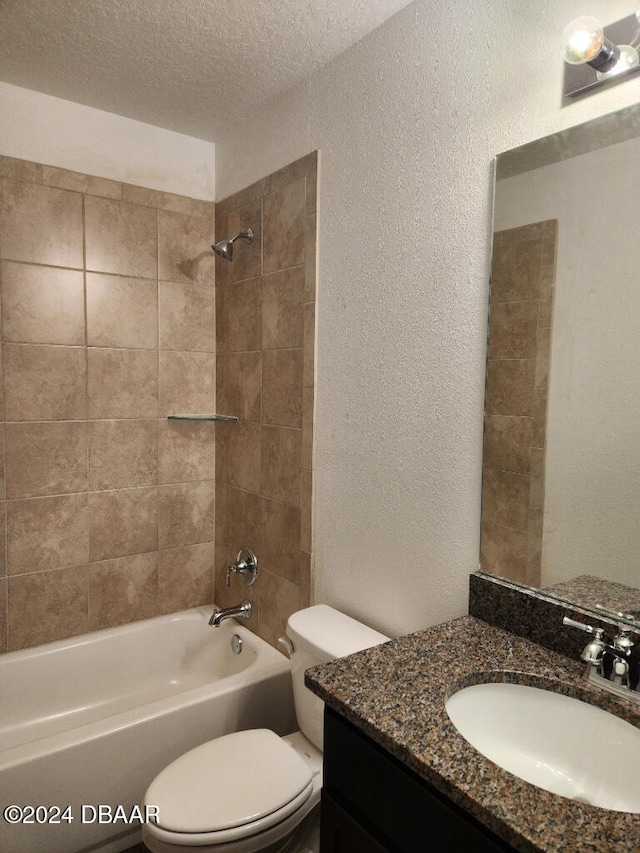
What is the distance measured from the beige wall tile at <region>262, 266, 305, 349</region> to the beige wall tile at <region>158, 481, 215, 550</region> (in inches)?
31.5

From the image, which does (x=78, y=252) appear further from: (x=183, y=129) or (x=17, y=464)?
(x=17, y=464)

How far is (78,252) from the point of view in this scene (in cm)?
→ 224

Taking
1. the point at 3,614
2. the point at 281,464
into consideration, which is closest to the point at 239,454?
the point at 281,464

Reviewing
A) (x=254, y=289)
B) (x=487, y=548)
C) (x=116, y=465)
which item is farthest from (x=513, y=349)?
(x=116, y=465)

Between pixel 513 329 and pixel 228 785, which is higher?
pixel 513 329

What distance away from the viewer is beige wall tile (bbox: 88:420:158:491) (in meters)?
2.33

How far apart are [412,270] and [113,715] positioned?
190 cm

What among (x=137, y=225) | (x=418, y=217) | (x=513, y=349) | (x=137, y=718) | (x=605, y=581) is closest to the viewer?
(x=605, y=581)

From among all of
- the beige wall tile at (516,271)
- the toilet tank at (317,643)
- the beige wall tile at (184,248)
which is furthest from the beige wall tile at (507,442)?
the beige wall tile at (184,248)

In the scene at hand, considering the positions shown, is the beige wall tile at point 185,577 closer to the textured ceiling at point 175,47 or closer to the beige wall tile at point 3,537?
the beige wall tile at point 3,537

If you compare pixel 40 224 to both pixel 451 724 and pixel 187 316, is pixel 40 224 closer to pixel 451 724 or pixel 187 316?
pixel 187 316

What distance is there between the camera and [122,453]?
7.85 ft

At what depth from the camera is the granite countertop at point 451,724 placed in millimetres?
734

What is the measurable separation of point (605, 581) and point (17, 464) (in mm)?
2036
